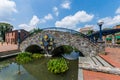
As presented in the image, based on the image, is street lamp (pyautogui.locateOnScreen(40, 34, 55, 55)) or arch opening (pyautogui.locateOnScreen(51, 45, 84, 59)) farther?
arch opening (pyautogui.locateOnScreen(51, 45, 84, 59))

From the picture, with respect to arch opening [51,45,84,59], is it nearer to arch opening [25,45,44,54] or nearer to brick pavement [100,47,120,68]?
arch opening [25,45,44,54]

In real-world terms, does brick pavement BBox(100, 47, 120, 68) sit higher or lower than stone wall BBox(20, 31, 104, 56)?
lower

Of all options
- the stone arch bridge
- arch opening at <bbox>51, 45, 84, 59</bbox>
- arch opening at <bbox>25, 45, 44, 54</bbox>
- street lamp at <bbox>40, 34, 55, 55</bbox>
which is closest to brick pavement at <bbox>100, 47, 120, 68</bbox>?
the stone arch bridge

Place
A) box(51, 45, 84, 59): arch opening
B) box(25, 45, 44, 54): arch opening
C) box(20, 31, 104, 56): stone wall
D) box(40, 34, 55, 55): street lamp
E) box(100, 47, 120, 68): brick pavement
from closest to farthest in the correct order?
1. box(100, 47, 120, 68): brick pavement
2. box(20, 31, 104, 56): stone wall
3. box(40, 34, 55, 55): street lamp
4. box(51, 45, 84, 59): arch opening
5. box(25, 45, 44, 54): arch opening

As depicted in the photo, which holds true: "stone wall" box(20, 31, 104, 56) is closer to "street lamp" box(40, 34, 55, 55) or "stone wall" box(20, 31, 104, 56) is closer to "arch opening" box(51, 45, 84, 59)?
"street lamp" box(40, 34, 55, 55)

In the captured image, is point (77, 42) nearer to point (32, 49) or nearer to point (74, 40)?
point (74, 40)

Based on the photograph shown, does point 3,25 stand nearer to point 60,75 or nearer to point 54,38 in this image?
point 54,38

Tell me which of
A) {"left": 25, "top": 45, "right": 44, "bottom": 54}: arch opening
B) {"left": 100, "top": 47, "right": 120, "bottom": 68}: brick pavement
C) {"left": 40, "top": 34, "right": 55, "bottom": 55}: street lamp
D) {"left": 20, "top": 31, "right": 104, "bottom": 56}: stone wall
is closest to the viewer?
{"left": 100, "top": 47, "right": 120, "bottom": 68}: brick pavement

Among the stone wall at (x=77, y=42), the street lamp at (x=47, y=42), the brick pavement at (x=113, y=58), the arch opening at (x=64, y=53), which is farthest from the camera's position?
the arch opening at (x=64, y=53)

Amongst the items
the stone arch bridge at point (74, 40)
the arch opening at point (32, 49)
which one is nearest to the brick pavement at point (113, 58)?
the stone arch bridge at point (74, 40)

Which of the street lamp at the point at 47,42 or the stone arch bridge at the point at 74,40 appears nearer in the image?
the stone arch bridge at the point at 74,40

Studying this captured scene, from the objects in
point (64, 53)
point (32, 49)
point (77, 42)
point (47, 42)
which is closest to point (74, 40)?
point (77, 42)

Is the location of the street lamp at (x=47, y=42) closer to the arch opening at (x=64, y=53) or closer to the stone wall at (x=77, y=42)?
the stone wall at (x=77, y=42)

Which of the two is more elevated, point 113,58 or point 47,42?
point 47,42
